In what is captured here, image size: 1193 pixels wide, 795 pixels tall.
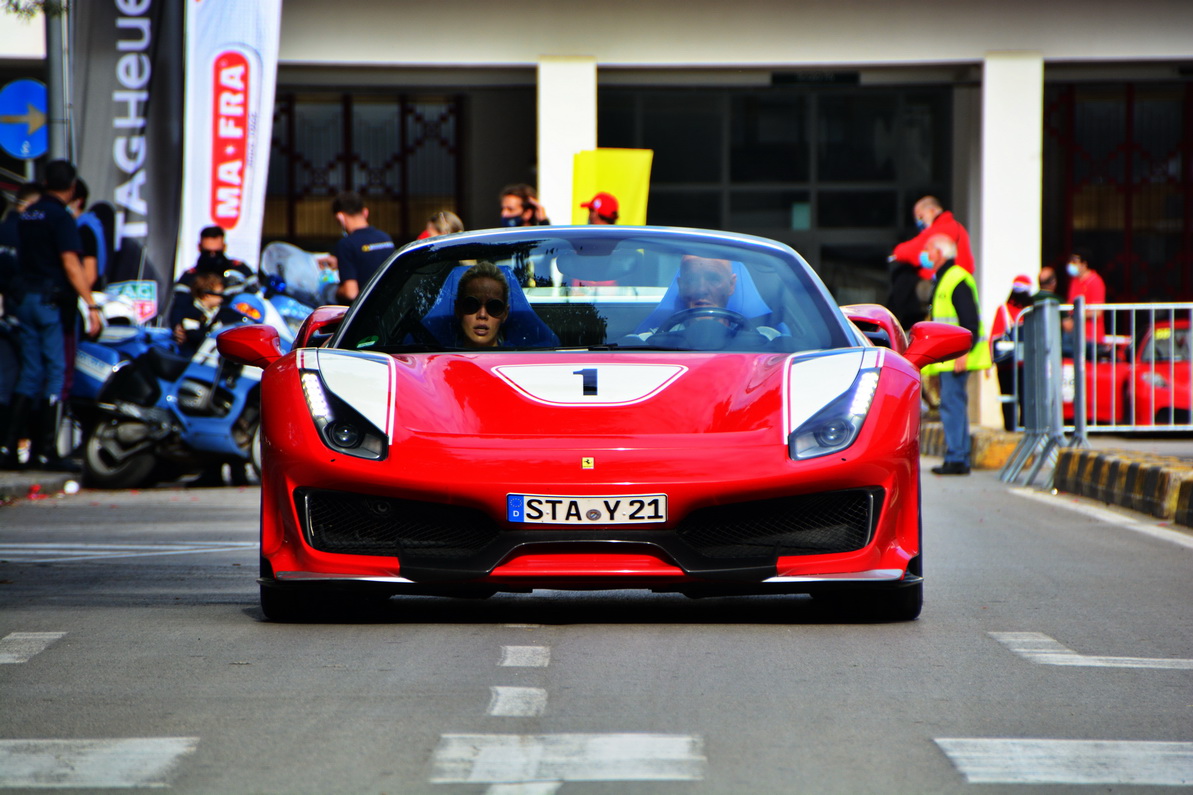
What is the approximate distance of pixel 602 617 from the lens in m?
6.07

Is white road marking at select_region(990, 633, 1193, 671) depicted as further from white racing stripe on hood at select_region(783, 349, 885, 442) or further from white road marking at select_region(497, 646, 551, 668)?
white road marking at select_region(497, 646, 551, 668)

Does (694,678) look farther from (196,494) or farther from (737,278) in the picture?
(196,494)

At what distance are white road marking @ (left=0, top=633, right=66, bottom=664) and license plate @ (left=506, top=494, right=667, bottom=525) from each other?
1.40 m

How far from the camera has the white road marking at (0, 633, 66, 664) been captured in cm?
524

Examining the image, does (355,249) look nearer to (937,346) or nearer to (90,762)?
(937,346)

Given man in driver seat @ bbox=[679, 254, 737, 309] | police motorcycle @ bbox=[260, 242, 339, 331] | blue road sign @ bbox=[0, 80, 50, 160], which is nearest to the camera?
man in driver seat @ bbox=[679, 254, 737, 309]

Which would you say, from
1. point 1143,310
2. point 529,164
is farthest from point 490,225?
point 1143,310

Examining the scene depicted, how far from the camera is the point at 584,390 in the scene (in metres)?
5.71

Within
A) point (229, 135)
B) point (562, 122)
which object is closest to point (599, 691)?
point (229, 135)

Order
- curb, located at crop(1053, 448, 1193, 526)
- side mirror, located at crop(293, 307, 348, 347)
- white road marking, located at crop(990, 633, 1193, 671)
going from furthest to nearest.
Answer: curb, located at crop(1053, 448, 1193, 526) < side mirror, located at crop(293, 307, 348, 347) < white road marking, located at crop(990, 633, 1193, 671)

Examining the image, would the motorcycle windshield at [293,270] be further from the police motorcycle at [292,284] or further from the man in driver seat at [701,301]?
the man in driver seat at [701,301]

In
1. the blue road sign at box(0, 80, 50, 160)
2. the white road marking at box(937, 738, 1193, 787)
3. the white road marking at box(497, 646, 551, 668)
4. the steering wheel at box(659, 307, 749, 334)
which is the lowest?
the white road marking at box(497, 646, 551, 668)

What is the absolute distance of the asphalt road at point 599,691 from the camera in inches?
148

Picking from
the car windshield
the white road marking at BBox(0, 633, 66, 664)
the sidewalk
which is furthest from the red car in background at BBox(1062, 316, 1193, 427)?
the white road marking at BBox(0, 633, 66, 664)
